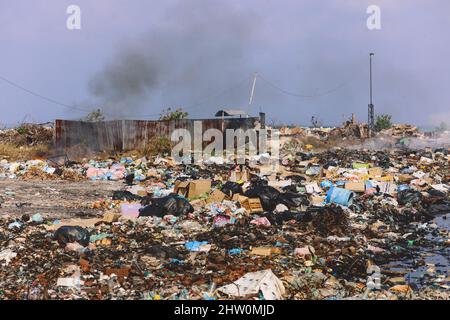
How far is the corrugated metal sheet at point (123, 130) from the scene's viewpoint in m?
18.1

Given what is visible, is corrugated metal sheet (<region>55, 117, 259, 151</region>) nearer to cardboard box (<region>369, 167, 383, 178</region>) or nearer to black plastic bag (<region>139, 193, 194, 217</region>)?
cardboard box (<region>369, 167, 383, 178</region>)

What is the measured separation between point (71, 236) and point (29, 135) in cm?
1490

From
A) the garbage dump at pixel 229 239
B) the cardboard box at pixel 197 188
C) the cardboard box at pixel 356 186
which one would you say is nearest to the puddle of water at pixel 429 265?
the garbage dump at pixel 229 239

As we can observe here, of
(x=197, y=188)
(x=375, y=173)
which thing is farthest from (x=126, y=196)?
(x=375, y=173)

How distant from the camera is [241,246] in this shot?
6805mm

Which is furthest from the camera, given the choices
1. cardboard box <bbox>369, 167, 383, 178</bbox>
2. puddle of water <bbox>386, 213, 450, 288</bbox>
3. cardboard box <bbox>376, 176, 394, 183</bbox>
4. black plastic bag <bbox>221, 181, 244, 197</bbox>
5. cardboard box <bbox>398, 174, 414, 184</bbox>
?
cardboard box <bbox>369, 167, 383, 178</bbox>

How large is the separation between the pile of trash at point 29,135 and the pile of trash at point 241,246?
962 cm

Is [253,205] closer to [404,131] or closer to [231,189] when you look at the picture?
[231,189]

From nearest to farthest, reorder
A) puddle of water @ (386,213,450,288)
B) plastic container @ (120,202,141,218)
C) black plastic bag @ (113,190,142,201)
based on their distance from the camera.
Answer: puddle of water @ (386,213,450,288) → plastic container @ (120,202,141,218) → black plastic bag @ (113,190,142,201)

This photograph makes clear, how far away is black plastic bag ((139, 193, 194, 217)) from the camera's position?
28.1ft

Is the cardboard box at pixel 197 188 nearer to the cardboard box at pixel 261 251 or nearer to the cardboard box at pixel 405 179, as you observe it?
the cardboard box at pixel 261 251

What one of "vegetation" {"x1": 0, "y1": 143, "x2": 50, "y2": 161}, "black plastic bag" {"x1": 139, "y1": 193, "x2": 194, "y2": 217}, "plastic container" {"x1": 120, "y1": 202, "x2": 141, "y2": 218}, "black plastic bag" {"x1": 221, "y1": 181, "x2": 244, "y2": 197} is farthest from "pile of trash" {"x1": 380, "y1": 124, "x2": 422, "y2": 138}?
"plastic container" {"x1": 120, "y1": 202, "x2": 141, "y2": 218}

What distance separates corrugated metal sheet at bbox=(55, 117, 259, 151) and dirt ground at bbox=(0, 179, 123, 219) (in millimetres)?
4883

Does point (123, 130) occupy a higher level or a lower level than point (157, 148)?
higher
